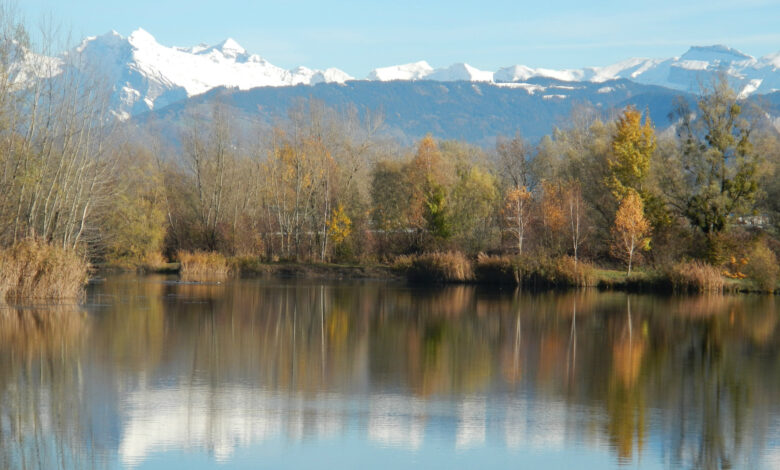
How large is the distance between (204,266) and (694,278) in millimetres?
26890

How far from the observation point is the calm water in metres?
11.1

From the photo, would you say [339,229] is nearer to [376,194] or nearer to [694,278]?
[376,194]

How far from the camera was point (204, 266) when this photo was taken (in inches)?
1986

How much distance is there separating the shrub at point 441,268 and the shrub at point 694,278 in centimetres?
1088

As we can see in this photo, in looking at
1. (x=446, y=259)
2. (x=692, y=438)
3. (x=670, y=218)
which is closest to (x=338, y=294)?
(x=446, y=259)

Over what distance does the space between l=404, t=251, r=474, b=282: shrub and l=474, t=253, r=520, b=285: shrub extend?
1.90 ft

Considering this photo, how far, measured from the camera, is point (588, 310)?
31125 mm

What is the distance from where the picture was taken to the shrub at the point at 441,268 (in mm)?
46750

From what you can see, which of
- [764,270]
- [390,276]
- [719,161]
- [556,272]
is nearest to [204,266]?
[390,276]

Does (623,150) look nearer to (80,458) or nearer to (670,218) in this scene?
(670,218)

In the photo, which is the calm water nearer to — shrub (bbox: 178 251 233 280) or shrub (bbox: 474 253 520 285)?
shrub (bbox: 474 253 520 285)

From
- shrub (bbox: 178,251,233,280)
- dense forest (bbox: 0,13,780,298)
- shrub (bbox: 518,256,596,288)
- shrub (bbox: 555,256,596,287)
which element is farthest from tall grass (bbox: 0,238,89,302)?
shrub (bbox: 555,256,596,287)

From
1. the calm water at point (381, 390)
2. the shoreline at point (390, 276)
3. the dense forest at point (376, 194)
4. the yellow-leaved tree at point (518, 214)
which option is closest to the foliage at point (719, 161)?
the dense forest at point (376, 194)

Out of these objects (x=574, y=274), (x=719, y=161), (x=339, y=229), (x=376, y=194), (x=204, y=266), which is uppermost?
(x=719, y=161)
